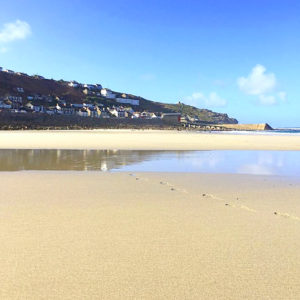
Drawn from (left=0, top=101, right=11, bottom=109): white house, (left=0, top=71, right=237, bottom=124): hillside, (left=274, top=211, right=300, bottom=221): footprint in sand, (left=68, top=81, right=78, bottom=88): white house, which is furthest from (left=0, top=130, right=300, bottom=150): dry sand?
(left=68, top=81, right=78, bottom=88): white house

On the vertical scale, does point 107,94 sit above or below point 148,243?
above

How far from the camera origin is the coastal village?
88.7 m

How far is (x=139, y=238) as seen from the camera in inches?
159

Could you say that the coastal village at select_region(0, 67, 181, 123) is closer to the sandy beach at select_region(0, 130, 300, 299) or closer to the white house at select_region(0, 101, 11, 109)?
the white house at select_region(0, 101, 11, 109)

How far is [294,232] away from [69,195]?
14.3ft

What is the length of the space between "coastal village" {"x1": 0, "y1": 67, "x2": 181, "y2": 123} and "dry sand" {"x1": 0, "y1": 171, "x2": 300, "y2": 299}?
233ft

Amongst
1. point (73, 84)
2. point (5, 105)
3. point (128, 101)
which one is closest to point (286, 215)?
point (5, 105)

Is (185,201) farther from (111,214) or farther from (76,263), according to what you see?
(76,263)

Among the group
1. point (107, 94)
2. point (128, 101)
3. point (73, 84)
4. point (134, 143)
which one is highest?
point (73, 84)

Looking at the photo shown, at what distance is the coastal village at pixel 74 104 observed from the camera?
3493 inches

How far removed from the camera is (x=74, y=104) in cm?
11888

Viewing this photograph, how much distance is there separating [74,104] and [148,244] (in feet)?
393

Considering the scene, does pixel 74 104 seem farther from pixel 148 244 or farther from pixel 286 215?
pixel 148 244

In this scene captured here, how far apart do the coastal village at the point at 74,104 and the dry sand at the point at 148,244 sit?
71.1 m
